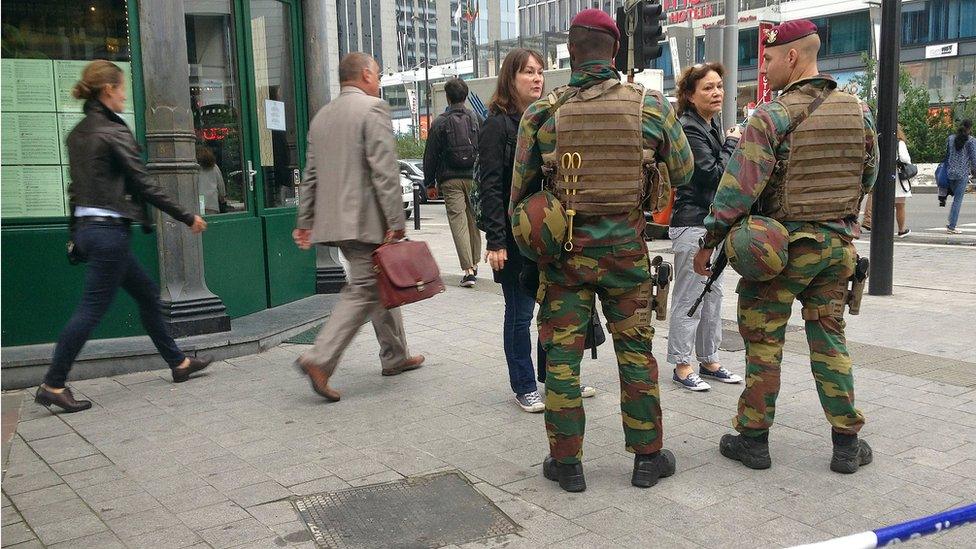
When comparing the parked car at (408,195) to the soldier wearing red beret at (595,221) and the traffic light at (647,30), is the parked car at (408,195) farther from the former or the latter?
the soldier wearing red beret at (595,221)

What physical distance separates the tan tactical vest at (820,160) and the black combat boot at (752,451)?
99cm

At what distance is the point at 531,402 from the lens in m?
4.97

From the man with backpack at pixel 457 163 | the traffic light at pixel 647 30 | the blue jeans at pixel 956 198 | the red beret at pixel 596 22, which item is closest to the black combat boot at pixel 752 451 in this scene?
the red beret at pixel 596 22

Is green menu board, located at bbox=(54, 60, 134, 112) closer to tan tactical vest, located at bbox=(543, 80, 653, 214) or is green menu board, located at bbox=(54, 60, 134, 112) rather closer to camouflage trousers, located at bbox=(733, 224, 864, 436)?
tan tactical vest, located at bbox=(543, 80, 653, 214)

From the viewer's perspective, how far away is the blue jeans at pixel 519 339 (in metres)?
4.91

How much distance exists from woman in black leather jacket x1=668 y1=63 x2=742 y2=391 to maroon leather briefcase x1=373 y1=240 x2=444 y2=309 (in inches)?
56.8

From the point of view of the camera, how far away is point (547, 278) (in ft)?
12.8

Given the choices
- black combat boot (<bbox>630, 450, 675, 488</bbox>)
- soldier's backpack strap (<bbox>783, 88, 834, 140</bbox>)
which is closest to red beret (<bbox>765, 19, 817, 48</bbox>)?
soldier's backpack strap (<bbox>783, 88, 834, 140</bbox>)

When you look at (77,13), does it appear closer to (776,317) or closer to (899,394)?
(776,317)

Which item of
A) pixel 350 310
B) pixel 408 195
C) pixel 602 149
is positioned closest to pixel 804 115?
pixel 602 149

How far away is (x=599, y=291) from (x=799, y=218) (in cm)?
89

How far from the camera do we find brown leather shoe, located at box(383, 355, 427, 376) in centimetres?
588

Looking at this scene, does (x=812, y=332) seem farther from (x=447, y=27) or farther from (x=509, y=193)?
(x=447, y=27)

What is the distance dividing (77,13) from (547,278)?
407cm
